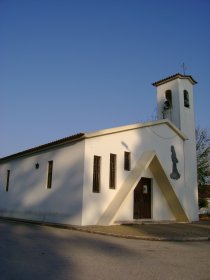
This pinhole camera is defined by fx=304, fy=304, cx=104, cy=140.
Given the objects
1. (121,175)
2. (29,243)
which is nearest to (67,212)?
(121,175)

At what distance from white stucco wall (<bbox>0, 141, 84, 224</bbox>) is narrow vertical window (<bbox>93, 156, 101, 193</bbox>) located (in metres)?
0.75

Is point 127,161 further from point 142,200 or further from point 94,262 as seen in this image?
point 94,262

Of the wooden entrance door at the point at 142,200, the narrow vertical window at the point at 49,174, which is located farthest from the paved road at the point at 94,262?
the wooden entrance door at the point at 142,200

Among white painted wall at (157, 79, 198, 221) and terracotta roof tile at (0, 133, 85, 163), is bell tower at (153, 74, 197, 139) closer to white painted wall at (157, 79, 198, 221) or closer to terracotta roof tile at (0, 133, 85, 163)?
white painted wall at (157, 79, 198, 221)

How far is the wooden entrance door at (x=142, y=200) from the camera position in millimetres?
16370

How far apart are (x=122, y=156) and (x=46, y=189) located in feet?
14.4

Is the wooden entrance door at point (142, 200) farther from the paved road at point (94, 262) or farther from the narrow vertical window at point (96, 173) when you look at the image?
the paved road at point (94, 262)

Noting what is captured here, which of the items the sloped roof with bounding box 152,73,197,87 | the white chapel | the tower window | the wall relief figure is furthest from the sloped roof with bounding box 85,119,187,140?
the sloped roof with bounding box 152,73,197,87

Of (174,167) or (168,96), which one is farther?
(168,96)

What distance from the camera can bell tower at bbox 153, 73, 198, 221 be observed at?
19406mm

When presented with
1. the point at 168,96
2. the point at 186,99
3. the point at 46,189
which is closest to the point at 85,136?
the point at 46,189

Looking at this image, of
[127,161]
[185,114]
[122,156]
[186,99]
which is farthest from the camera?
→ [186,99]

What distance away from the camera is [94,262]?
239 inches

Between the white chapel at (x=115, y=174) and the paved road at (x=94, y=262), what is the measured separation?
227 inches
